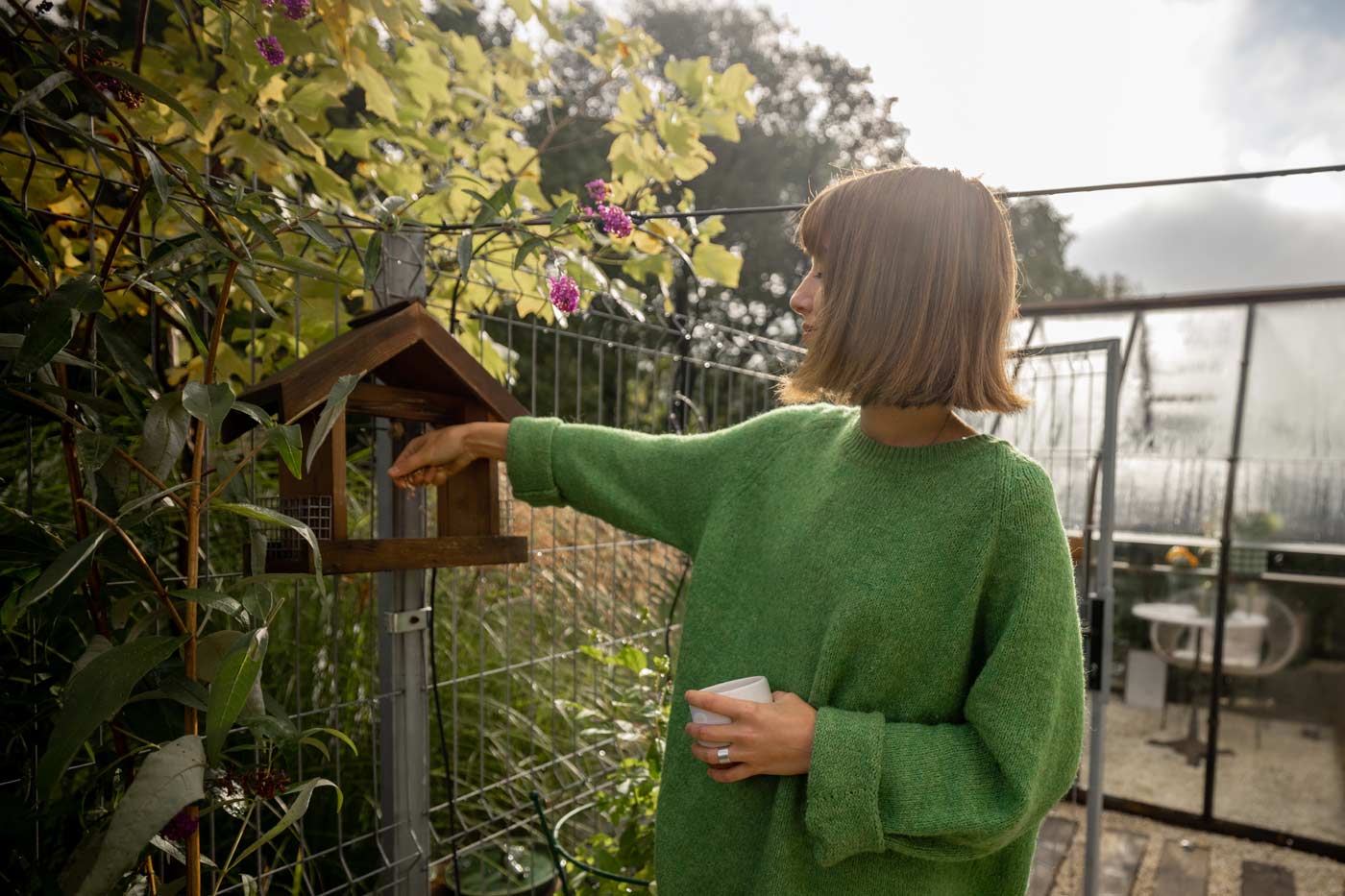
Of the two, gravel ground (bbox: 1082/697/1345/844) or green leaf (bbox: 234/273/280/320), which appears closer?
green leaf (bbox: 234/273/280/320)

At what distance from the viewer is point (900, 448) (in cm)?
92

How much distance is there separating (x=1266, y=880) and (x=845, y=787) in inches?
114

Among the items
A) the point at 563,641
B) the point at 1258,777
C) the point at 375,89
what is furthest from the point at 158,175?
the point at 1258,777

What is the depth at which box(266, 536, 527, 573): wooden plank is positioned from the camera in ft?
2.96

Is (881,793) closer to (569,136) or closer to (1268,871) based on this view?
(1268,871)

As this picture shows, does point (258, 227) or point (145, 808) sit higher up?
point (258, 227)

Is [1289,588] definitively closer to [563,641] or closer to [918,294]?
[563,641]

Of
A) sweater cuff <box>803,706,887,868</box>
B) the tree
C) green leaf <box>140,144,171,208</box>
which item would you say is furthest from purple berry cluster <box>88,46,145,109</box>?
the tree

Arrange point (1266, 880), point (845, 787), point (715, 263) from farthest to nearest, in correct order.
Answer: point (1266, 880) → point (715, 263) → point (845, 787)

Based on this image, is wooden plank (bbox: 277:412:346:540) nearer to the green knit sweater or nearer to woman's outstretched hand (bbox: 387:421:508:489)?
woman's outstretched hand (bbox: 387:421:508:489)

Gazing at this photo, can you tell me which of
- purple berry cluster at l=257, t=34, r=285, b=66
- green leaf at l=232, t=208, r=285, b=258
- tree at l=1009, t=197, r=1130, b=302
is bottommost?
green leaf at l=232, t=208, r=285, b=258

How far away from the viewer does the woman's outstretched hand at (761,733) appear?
0.82m

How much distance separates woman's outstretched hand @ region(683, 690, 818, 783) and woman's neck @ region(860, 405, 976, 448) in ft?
1.05

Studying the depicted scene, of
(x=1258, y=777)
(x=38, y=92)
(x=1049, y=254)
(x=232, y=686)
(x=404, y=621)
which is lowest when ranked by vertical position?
(x=1258, y=777)
